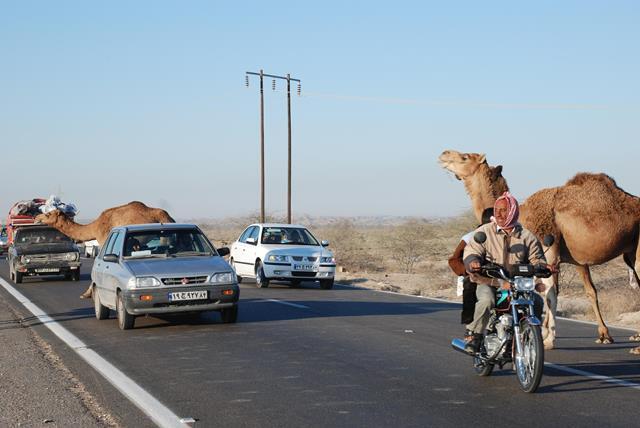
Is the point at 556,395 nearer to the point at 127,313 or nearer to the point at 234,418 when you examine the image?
the point at 234,418

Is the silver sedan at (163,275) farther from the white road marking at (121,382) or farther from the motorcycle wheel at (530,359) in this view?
the motorcycle wheel at (530,359)

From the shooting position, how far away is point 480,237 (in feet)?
30.8

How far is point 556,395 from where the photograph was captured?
358 inches

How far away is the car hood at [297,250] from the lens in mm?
25062

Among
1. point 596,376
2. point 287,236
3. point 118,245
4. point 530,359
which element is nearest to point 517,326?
point 530,359

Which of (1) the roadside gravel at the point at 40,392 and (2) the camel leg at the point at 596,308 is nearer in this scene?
(1) the roadside gravel at the point at 40,392

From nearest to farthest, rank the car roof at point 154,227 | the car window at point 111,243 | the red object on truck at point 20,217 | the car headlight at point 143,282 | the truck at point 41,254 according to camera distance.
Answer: the car headlight at point 143,282, the car roof at point 154,227, the car window at point 111,243, the truck at point 41,254, the red object on truck at point 20,217

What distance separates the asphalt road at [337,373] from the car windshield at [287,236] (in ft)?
26.9

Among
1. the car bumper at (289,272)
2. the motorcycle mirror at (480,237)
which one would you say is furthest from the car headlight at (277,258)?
the motorcycle mirror at (480,237)

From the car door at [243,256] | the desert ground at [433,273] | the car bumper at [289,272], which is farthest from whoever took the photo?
the car door at [243,256]

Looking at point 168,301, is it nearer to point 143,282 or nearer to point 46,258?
point 143,282

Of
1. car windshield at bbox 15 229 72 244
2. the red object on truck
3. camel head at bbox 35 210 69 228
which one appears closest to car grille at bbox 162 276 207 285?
camel head at bbox 35 210 69 228

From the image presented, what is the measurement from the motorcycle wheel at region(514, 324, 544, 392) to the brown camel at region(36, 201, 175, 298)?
13.6 m

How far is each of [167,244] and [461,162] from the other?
17.1ft
